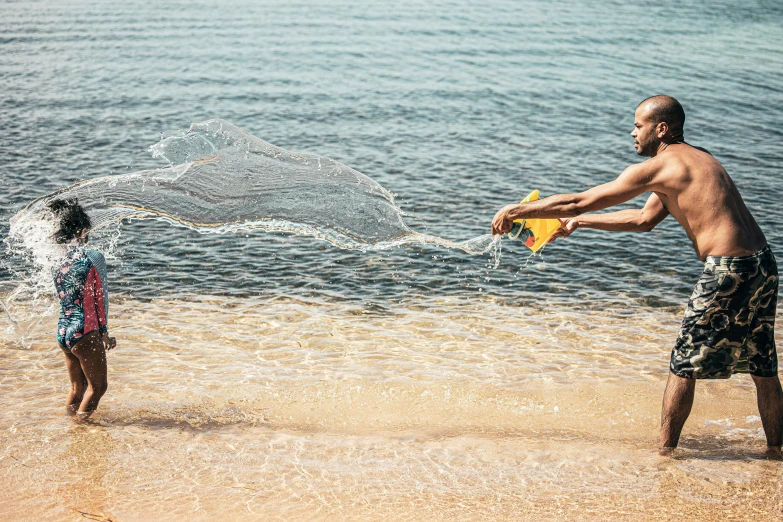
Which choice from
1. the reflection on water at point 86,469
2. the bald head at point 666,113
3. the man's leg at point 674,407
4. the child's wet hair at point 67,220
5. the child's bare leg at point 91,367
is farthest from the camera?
the child's bare leg at point 91,367

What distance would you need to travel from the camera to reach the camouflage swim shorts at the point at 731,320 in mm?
5086

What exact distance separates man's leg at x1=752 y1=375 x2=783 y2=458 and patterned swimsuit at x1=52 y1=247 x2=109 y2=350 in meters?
4.65

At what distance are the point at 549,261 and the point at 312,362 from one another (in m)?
3.95

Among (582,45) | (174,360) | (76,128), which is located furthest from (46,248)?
(582,45)

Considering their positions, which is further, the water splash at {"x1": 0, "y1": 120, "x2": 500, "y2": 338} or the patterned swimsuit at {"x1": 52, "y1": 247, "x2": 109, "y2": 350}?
the water splash at {"x1": 0, "y1": 120, "x2": 500, "y2": 338}

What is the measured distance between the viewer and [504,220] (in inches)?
215

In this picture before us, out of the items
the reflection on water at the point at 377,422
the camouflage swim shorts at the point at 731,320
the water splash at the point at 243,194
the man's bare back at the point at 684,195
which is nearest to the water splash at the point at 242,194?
the water splash at the point at 243,194

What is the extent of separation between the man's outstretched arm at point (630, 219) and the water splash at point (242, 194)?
134cm

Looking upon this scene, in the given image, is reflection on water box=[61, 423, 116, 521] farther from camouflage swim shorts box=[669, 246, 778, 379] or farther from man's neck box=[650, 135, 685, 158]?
man's neck box=[650, 135, 685, 158]

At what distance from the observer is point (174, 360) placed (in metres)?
7.40

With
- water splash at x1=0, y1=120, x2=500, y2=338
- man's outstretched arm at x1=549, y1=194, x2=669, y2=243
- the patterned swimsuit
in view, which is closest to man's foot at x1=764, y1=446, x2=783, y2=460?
man's outstretched arm at x1=549, y1=194, x2=669, y2=243

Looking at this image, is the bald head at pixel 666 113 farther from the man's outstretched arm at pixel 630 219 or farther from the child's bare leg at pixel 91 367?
the child's bare leg at pixel 91 367

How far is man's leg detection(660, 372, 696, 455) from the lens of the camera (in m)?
5.34

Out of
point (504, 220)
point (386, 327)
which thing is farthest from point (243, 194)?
point (504, 220)
